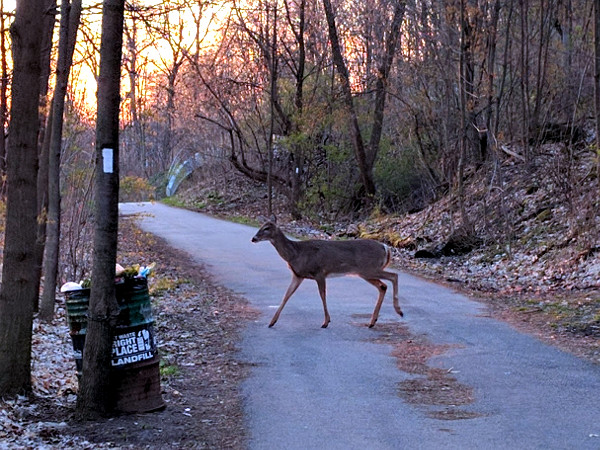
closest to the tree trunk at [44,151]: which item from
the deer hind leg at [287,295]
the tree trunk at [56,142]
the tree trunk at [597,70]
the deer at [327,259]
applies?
the tree trunk at [56,142]

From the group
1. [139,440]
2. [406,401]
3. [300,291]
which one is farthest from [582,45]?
[139,440]

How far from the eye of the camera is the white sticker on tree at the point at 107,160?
7.42 meters

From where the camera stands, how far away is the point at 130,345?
7621mm

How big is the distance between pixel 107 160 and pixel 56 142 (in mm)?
4901

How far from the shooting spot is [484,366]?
955 cm

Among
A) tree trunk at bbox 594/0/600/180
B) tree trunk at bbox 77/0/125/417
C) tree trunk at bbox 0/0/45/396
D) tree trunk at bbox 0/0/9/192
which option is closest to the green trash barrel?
tree trunk at bbox 77/0/125/417

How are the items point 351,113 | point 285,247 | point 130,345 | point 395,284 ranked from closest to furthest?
point 130,345, point 285,247, point 395,284, point 351,113

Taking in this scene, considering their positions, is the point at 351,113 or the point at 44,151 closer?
the point at 44,151

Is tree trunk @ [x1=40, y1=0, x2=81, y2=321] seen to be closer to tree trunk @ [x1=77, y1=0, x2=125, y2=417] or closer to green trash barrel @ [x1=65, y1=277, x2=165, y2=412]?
tree trunk @ [x1=77, y1=0, x2=125, y2=417]

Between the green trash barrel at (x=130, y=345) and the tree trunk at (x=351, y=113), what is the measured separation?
23845 mm

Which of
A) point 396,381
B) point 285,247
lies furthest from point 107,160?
point 285,247

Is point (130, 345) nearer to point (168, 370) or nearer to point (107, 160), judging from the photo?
point (107, 160)

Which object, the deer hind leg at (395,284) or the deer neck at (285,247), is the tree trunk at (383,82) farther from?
the deer neck at (285,247)

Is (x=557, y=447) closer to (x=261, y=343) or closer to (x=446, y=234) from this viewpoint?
(x=261, y=343)
